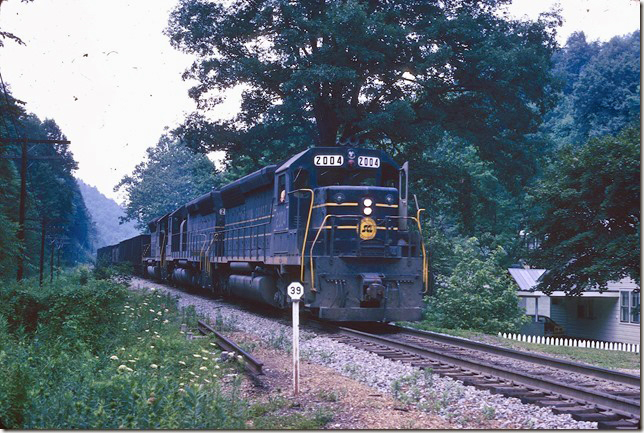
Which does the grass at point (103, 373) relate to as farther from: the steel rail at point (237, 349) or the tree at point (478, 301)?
the tree at point (478, 301)

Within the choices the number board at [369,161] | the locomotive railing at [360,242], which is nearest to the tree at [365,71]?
the number board at [369,161]

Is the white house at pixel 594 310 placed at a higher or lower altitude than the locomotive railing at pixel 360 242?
lower

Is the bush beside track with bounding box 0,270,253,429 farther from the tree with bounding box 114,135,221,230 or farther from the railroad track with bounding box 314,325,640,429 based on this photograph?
the tree with bounding box 114,135,221,230

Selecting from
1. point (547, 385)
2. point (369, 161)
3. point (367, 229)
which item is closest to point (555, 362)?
point (547, 385)

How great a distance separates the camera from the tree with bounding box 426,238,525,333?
23.8 m

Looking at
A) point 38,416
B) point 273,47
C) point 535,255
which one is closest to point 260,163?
point 273,47

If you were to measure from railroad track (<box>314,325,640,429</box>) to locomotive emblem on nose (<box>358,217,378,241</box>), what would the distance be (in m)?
2.14

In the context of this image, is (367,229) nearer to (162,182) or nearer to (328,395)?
(328,395)

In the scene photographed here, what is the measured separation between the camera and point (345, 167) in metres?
15.2

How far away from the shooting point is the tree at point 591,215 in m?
15.6

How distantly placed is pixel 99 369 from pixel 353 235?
7.23 m

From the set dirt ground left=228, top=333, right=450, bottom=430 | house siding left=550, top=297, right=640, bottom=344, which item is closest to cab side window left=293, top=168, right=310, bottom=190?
dirt ground left=228, top=333, right=450, bottom=430

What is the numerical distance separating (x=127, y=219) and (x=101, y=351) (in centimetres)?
4047

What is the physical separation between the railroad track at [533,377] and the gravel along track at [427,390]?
22cm
